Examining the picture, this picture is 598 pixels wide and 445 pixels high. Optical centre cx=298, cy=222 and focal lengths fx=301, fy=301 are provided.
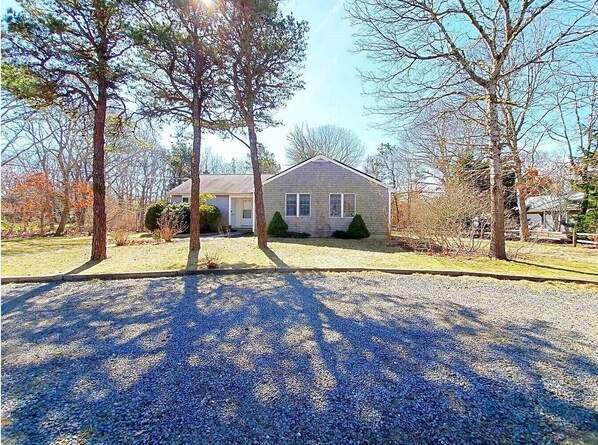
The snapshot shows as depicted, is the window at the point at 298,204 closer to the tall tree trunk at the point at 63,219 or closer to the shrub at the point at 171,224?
the shrub at the point at 171,224

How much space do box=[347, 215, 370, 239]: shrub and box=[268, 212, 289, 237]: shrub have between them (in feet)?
11.0

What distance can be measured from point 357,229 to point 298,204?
3491 mm

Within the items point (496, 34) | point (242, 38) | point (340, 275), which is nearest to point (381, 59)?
point (496, 34)

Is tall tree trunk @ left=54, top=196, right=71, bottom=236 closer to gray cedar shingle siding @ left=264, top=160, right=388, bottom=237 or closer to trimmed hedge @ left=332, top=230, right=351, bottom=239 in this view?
gray cedar shingle siding @ left=264, top=160, right=388, bottom=237

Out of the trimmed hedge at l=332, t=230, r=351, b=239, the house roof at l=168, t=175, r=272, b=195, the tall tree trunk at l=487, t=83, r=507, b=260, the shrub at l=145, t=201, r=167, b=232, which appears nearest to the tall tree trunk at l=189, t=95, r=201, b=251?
the shrub at l=145, t=201, r=167, b=232

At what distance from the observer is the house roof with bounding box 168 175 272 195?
20578 mm

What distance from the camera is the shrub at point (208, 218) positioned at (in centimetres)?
1806

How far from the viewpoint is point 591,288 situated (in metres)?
5.86

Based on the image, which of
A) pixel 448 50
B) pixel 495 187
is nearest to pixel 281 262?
pixel 495 187

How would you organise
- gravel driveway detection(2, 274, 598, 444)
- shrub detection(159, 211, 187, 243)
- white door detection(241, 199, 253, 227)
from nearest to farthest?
gravel driveway detection(2, 274, 598, 444) → shrub detection(159, 211, 187, 243) → white door detection(241, 199, 253, 227)

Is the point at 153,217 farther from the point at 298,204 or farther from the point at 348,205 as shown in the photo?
the point at 348,205

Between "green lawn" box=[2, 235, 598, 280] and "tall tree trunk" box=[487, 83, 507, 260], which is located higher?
"tall tree trunk" box=[487, 83, 507, 260]

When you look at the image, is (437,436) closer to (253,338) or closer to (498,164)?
(253,338)

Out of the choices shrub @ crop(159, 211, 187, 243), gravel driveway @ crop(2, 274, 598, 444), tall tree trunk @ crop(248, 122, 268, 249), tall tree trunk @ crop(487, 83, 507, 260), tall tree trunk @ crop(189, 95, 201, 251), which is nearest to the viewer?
gravel driveway @ crop(2, 274, 598, 444)
